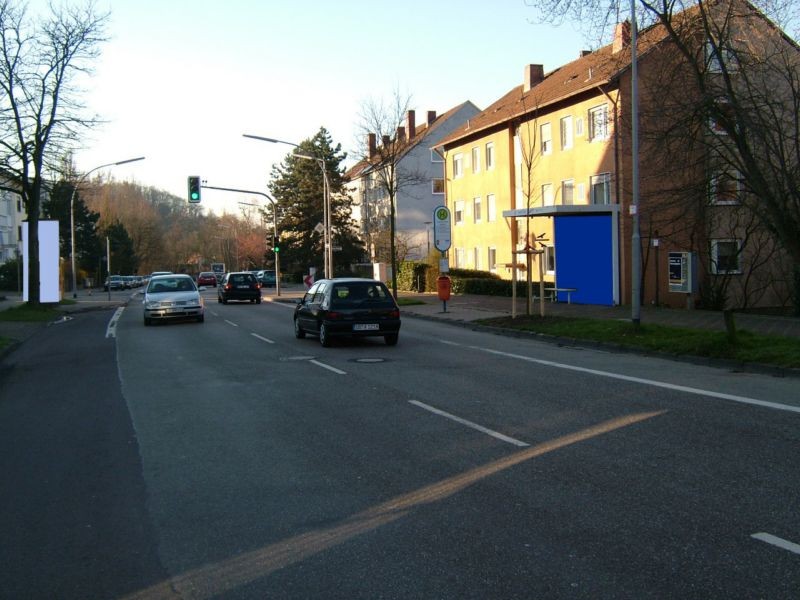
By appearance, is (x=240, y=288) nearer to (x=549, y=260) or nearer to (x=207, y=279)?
(x=549, y=260)

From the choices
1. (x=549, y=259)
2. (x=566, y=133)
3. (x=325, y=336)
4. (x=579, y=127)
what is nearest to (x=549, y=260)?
(x=549, y=259)

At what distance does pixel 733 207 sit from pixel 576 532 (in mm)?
20405

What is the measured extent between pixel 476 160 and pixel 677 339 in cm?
2847

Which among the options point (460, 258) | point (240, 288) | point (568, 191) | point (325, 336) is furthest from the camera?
point (460, 258)

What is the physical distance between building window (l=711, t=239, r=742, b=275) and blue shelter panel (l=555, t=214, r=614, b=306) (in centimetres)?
360

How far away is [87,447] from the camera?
7.54 metres

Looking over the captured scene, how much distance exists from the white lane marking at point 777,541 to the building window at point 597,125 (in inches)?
1038

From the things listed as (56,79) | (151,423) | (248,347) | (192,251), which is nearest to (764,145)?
(248,347)

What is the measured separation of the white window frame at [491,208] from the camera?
4034 cm

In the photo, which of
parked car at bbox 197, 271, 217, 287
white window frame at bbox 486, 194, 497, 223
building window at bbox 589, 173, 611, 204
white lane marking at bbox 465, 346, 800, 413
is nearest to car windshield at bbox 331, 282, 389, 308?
white lane marking at bbox 465, 346, 800, 413

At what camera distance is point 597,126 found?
97.9 feet

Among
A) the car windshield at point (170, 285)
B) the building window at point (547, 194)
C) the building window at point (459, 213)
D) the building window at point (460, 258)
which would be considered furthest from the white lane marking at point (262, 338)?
the building window at point (459, 213)

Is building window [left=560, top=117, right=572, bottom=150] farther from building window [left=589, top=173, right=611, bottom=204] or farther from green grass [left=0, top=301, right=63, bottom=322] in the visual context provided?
green grass [left=0, top=301, right=63, bottom=322]

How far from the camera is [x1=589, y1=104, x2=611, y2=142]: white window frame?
29.3 meters
